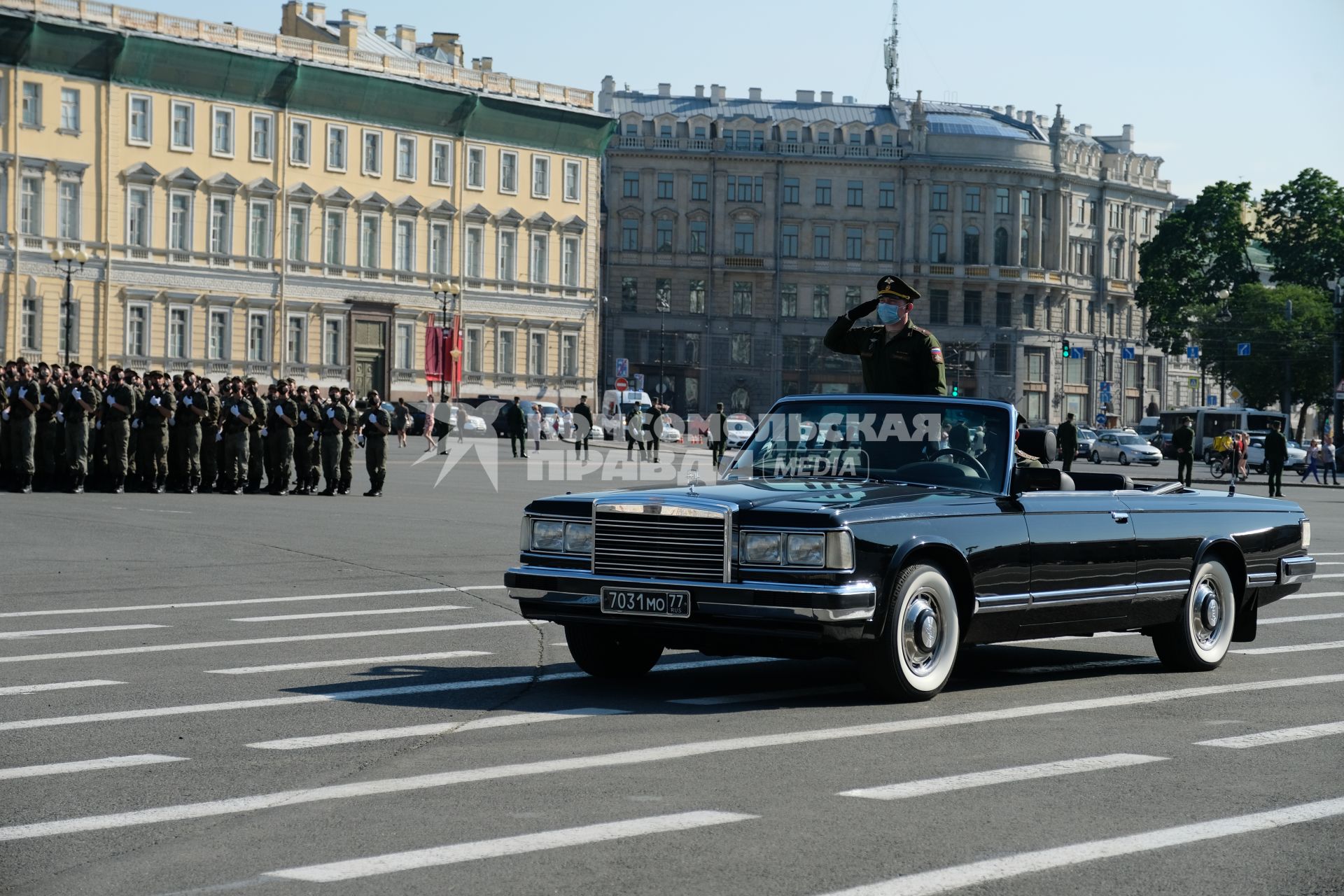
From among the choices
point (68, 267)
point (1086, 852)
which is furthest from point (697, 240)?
point (1086, 852)

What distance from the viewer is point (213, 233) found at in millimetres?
85125

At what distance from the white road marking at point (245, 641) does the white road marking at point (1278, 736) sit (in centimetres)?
609

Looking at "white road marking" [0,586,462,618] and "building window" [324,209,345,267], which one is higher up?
"building window" [324,209,345,267]

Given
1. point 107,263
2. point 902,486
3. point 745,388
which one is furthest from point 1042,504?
point 745,388

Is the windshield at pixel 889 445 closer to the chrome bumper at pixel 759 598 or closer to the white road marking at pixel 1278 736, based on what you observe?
the chrome bumper at pixel 759 598

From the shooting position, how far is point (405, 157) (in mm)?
91688

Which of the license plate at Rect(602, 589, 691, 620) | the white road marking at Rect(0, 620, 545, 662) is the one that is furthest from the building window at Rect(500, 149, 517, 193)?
the license plate at Rect(602, 589, 691, 620)

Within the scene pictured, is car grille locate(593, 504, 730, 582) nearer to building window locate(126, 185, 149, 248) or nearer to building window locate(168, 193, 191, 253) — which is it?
building window locate(126, 185, 149, 248)

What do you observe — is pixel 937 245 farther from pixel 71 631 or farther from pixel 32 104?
pixel 71 631

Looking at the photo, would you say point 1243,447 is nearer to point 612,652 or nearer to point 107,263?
point 107,263

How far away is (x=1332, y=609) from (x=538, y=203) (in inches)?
3253

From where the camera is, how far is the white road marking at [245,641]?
12.4 m

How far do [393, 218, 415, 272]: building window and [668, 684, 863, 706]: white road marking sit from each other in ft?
271

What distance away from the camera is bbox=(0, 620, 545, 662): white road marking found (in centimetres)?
1241
